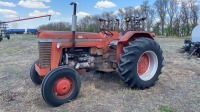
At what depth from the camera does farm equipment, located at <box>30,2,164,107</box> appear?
453 cm

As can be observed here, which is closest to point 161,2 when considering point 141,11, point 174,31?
point 141,11

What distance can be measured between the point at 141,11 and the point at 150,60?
41793mm

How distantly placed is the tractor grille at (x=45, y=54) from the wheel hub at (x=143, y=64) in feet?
7.03

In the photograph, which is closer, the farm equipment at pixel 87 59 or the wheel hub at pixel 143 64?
the farm equipment at pixel 87 59

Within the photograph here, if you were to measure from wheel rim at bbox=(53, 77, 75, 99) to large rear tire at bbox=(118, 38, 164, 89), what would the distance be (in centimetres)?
119

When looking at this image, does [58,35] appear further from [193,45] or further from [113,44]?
[193,45]

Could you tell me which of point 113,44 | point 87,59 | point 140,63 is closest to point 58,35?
point 87,59

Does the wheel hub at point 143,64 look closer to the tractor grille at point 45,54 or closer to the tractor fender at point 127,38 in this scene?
the tractor fender at point 127,38

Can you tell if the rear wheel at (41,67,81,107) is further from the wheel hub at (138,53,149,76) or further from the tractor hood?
the wheel hub at (138,53,149,76)

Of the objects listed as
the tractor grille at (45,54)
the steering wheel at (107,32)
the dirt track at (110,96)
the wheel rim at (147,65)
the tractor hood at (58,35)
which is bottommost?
the dirt track at (110,96)

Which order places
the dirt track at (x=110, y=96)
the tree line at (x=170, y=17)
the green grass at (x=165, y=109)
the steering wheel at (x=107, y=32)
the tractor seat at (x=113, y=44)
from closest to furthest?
the green grass at (x=165, y=109) < the dirt track at (x=110, y=96) < the tractor seat at (x=113, y=44) < the steering wheel at (x=107, y=32) < the tree line at (x=170, y=17)

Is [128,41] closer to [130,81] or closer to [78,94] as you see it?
[130,81]

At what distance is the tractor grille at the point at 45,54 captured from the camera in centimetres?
479

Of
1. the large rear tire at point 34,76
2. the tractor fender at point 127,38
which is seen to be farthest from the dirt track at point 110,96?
the tractor fender at point 127,38
